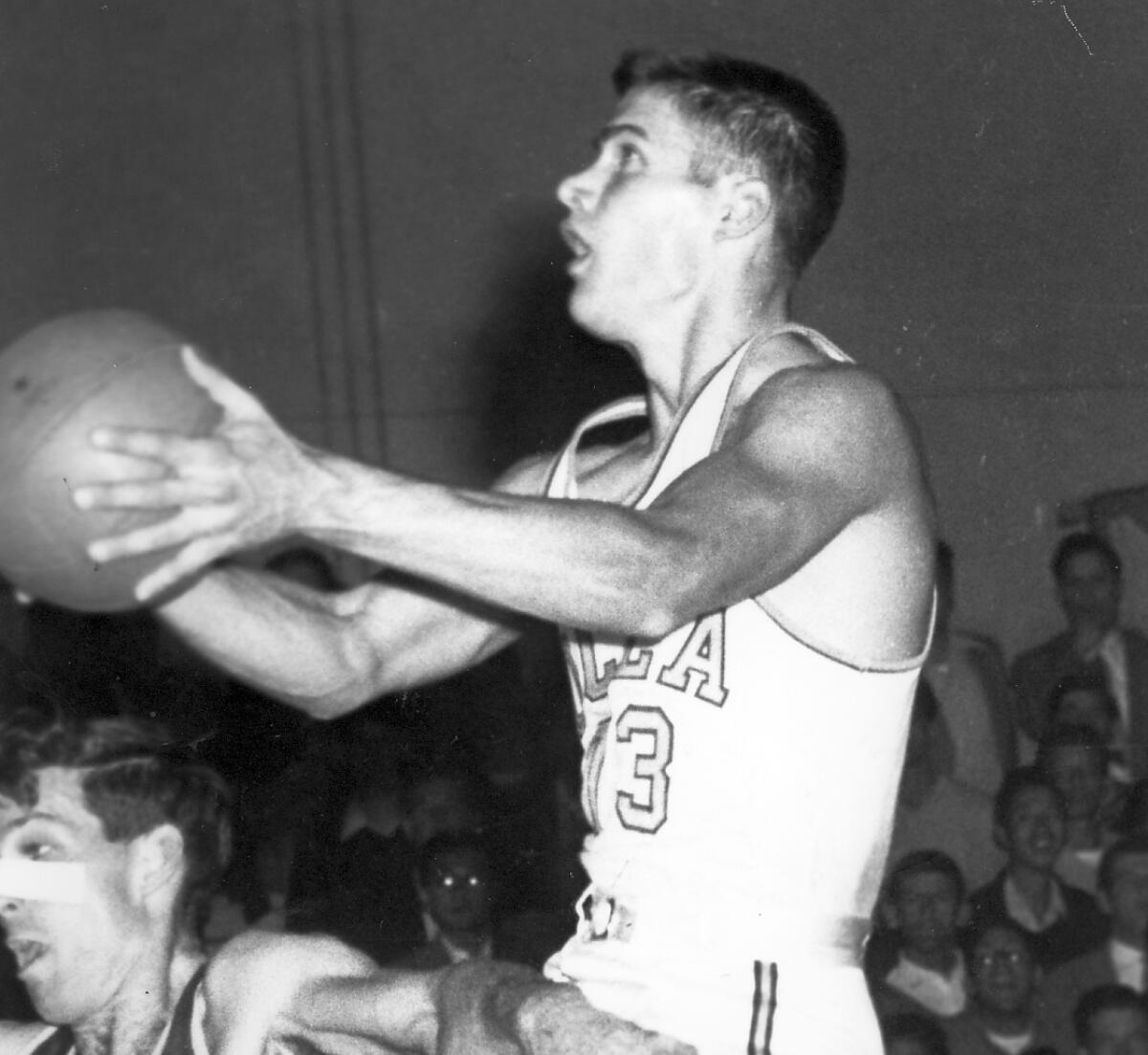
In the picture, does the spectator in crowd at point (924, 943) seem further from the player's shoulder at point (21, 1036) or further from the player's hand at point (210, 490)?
the player's hand at point (210, 490)

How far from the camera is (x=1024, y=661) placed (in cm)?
336

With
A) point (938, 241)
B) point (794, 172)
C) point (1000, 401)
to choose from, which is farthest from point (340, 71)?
point (794, 172)

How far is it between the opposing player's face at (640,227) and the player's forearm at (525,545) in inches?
20.3

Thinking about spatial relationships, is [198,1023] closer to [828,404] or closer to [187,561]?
[187,561]

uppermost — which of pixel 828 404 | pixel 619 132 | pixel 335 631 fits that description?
pixel 619 132

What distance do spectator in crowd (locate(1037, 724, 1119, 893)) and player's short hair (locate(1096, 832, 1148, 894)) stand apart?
1 cm

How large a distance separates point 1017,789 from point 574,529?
1.91 meters

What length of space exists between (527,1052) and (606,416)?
733 millimetres

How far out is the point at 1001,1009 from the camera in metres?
2.83

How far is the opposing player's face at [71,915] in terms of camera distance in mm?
2150

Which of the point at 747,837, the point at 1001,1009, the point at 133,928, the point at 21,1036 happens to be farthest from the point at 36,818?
the point at 1001,1009

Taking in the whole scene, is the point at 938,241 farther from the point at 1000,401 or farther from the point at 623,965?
the point at 623,965

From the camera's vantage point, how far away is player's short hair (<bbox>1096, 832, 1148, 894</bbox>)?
115 inches

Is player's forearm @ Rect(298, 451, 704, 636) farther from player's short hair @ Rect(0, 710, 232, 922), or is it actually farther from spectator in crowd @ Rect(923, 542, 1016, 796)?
spectator in crowd @ Rect(923, 542, 1016, 796)
